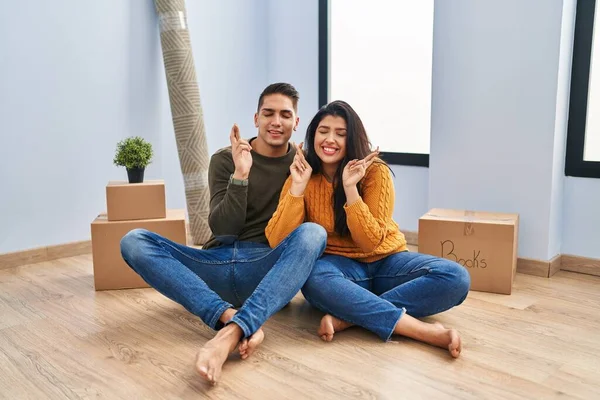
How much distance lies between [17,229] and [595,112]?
2726mm

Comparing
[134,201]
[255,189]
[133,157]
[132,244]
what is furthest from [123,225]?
[255,189]

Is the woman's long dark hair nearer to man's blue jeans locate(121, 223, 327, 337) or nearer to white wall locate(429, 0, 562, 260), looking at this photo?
man's blue jeans locate(121, 223, 327, 337)

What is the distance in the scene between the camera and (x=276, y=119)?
1.87 m

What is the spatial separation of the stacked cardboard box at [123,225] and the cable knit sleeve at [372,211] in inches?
33.9

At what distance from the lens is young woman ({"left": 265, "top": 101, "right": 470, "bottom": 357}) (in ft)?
5.51

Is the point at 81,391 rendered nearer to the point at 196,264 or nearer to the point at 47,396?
the point at 47,396

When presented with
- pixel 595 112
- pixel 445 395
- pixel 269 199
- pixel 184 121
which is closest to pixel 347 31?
pixel 184 121

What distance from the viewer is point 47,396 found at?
1360 mm

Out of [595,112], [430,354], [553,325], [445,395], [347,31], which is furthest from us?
[347,31]

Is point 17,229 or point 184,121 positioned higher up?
point 184,121

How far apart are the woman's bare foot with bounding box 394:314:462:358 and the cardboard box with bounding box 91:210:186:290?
110 centimetres

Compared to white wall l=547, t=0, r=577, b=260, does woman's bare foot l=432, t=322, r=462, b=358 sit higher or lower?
lower

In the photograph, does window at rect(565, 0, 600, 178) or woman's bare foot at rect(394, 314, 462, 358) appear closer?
woman's bare foot at rect(394, 314, 462, 358)

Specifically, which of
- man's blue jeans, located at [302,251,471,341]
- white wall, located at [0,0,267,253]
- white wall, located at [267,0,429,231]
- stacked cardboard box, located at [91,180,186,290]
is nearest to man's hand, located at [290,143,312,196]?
man's blue jeans, located at [302,251,471,341]
